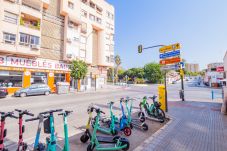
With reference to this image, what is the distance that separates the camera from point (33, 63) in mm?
21391

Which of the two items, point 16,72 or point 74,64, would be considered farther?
point 74,64

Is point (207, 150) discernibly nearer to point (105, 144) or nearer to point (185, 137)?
point (185, 137)

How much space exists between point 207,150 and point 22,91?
1905 cm

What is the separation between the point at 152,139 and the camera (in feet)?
17.1

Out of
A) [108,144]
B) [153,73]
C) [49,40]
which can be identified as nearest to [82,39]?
[49,40]

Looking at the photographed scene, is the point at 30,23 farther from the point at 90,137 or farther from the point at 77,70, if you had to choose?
the point at 90,137

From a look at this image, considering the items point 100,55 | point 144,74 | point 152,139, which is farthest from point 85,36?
point 144,74

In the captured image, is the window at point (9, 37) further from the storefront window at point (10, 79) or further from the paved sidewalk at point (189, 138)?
Answer: the paved sidewalk at point (189, 138)

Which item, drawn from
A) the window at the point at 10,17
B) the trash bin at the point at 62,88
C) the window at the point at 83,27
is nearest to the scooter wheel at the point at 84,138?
the trash bin at the point at 62,88

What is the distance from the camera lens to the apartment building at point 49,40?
61.8 ft

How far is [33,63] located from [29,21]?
250 inches

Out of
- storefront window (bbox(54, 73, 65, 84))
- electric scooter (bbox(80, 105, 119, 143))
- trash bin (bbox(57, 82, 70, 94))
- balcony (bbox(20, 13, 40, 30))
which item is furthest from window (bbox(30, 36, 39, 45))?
electric scooter (bbox(80, 105, 119, 143))

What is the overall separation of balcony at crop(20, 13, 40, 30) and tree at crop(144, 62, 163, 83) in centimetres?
5094

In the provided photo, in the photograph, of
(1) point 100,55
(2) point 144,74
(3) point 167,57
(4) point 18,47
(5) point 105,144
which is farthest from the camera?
(2) point 144,74
